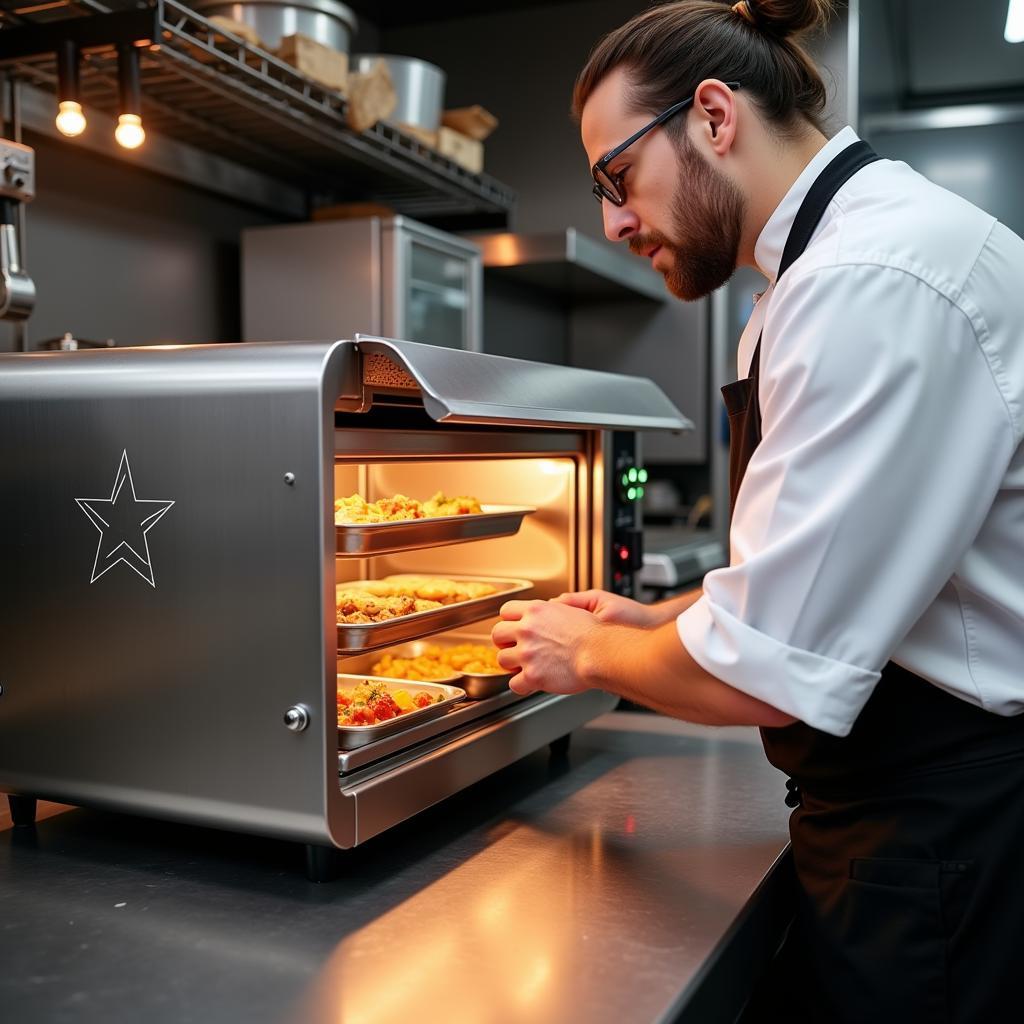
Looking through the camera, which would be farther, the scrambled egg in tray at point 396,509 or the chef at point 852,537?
the scrambled egg in tray at point 396,509

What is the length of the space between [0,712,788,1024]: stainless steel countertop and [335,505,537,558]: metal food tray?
0.29 m

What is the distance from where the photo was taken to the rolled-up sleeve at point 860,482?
2.56 feet

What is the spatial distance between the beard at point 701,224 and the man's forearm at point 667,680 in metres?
0.36

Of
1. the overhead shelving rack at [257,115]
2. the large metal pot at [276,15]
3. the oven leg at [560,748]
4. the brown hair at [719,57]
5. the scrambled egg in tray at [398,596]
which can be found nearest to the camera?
the brown hair at [719,57]

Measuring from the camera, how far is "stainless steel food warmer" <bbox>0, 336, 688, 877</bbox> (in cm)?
92

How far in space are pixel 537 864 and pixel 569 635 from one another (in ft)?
0.70

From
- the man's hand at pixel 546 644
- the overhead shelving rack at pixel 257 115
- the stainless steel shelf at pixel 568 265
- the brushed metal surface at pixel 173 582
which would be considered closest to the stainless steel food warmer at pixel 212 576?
the brushed metal surface at pixel 173 582

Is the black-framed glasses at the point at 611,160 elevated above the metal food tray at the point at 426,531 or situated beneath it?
elevated above

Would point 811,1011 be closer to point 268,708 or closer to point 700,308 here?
point 268,708

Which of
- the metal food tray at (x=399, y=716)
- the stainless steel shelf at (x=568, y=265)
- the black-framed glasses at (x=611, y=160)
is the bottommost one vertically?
the metal food tray at (x=399, y=716)

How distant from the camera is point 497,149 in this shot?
340 centimetres

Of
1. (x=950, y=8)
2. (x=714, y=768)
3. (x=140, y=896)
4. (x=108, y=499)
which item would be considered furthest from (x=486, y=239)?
(x=140, y=896)

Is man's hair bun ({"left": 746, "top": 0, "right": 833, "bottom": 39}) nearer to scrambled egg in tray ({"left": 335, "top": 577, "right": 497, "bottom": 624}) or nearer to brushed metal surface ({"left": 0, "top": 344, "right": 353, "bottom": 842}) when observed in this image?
brushed metal surface ({"left": 0, "top": 344, "right": 353, "bottom": 842})

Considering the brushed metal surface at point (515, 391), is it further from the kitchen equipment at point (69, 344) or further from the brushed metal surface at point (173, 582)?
the kitchen equipment at point (69, 344)
